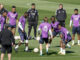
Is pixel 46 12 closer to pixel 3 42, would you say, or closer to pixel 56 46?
pixel 56 46

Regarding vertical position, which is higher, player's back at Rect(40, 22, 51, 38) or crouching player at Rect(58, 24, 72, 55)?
player's back at Rect(40, 22, 51, 38)

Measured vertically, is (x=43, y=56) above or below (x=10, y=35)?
below

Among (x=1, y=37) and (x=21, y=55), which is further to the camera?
(x=21, y=55)

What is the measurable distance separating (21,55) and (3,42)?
394cm

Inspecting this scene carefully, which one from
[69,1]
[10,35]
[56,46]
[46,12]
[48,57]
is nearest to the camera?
[10,35]

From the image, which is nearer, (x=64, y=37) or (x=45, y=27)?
(x=45, y=27)

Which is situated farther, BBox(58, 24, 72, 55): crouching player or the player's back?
BBox(58, 24, 72, 55): crouching player

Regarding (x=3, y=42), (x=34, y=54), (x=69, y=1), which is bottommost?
(x=69, y=1)

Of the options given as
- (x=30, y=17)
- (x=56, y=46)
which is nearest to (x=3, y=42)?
(x=56, y=46)

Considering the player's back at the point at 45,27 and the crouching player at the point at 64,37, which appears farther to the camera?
the crouching player at the point at 64,37

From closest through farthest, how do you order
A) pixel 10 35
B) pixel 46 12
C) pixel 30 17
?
1. pixel 10 35
2. pixel 30 17
3. pixel 46 12

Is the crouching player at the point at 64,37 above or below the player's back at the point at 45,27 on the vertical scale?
below

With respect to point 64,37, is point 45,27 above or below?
above

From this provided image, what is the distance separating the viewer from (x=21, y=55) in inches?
837
